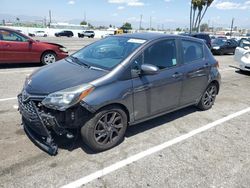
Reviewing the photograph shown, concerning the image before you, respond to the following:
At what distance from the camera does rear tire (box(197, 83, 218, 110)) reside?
534 cm

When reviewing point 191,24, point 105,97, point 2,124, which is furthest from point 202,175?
point 191,24

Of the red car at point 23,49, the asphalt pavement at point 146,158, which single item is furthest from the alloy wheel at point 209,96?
the red car at point 23,49

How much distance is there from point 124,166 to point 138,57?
1.61 meters

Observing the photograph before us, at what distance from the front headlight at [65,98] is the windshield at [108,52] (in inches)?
24.6

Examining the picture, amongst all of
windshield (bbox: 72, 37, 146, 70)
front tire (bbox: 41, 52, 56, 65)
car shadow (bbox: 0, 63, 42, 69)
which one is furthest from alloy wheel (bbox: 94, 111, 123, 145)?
car shadow (bbox: 0, 63, 42, 69)

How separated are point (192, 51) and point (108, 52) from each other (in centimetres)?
176

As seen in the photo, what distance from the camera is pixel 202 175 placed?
3.12 meters

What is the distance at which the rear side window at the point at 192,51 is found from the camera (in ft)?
15.1

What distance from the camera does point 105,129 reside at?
3521 mm

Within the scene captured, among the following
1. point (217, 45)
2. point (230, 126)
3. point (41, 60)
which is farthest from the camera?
point (217, 45)

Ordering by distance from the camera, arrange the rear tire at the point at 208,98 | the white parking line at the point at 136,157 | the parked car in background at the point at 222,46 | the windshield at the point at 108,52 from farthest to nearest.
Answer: the parked car in background at the point at 222,46, the rear tire at the point at 208,98, the windshield at the point at 108,52, the white parking line at the point at 136,157

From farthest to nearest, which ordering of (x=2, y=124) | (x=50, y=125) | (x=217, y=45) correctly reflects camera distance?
(x=217, y=45) < (x=2, y=124) < (x=50, y=125)

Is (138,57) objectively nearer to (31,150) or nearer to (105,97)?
(105,97)

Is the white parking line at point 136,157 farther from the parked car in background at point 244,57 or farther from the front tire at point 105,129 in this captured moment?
the parked car in background at point 244,57
